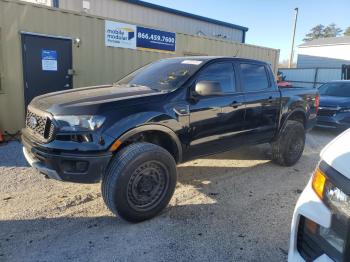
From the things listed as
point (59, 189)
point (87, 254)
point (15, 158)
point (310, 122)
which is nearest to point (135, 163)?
point (87, 254)

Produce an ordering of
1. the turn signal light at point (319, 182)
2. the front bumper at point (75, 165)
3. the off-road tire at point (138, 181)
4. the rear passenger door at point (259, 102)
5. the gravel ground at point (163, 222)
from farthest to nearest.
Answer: the rear passenger door at point (259, 102), the off-road tire at point (138, 181), the front bumper at point (75, 165), the gravel ground at point (163, 222), the turn signal light at point (319, 182)

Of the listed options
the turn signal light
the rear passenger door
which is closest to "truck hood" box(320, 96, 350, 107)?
the rear passenger door

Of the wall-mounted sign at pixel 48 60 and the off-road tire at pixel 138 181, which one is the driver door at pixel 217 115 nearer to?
the off-road tire at pixel 138 181

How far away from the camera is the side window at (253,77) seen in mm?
4672

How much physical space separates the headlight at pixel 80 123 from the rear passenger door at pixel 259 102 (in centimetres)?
238

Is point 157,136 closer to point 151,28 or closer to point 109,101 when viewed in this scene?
point 109,101

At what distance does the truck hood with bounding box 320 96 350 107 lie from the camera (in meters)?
8.43

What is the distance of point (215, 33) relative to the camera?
1736 cm

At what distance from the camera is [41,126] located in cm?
332

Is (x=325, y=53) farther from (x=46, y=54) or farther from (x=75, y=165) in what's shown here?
(x=75, y=165)

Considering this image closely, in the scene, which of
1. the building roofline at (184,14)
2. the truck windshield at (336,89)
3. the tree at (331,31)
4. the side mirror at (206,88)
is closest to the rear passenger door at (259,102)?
the side mirror at (206,88)

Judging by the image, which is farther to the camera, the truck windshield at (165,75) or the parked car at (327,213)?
the truck windshield at (165,75)

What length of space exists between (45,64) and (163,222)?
5514mm

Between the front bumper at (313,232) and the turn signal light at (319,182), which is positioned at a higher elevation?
the turn signal light at (319,182)
